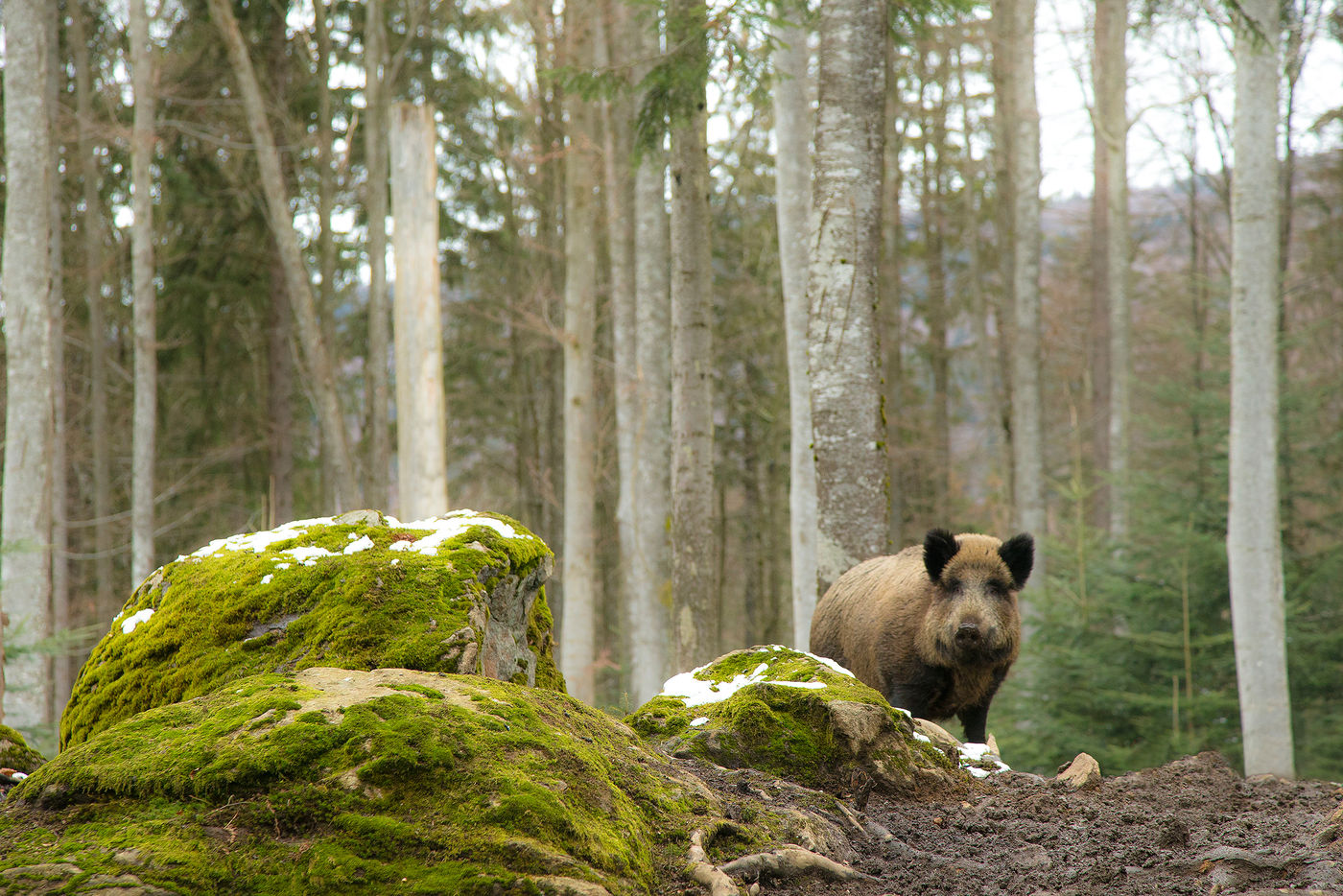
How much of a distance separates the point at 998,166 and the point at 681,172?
48.3 ft

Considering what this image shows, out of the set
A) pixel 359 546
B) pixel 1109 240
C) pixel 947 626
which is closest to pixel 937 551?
pixel 947 626

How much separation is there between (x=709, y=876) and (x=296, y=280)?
15.2 m

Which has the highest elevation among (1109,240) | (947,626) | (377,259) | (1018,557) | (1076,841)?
(1109,240)

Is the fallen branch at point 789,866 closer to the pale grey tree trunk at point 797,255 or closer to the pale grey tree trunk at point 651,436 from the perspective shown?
the pale grey tree trunk at point 797,255

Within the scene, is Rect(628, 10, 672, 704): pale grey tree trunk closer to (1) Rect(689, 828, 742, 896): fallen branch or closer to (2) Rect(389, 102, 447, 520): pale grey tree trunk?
(2) Rect(389, 102, 447, 520): pale grey tree trunk

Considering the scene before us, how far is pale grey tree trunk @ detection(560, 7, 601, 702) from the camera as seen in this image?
1465cm

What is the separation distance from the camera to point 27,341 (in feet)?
40.0

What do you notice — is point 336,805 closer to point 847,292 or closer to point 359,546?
point 359,546

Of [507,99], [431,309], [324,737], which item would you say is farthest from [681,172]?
[507,99]

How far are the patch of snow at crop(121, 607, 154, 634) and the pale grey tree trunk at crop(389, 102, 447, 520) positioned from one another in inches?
188

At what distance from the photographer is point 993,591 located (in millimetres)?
6199

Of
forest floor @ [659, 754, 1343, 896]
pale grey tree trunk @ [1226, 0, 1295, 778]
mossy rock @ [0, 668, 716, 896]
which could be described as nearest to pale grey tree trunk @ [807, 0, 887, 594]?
forest floor @ [659, 754, 1343, 896]

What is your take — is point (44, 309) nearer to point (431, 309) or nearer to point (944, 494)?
point (431, 309)

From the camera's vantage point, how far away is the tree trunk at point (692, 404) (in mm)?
11258
